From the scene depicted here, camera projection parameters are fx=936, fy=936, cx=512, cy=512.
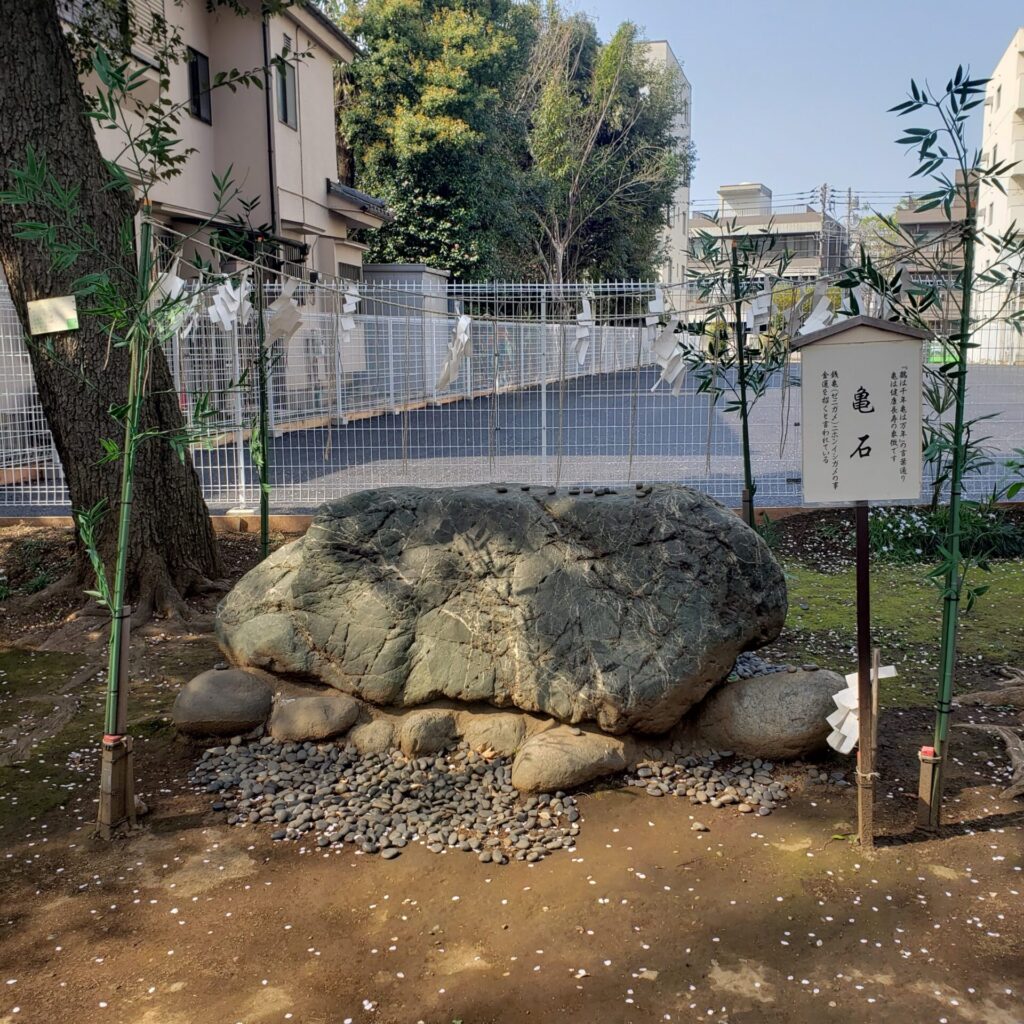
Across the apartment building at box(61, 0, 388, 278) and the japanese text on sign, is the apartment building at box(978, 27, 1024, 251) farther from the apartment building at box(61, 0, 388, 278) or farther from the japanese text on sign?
the japanese text on sign

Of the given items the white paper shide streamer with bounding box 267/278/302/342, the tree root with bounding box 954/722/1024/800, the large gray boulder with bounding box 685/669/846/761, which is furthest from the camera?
the white paper shide streamer with bounding box 267/278/302/342

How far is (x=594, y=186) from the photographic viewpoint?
84.9 ft

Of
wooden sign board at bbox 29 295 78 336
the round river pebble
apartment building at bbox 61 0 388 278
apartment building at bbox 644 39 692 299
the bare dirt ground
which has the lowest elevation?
the bare dirt ground

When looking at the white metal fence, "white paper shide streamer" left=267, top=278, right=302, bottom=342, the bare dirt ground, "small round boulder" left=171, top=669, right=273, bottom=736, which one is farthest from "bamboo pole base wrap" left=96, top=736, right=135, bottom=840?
the white metal fence

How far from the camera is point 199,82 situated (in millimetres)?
13203

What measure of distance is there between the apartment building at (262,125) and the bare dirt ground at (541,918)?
9.96m

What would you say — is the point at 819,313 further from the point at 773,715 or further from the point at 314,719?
the point at 314,719

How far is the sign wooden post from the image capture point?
9.58ft

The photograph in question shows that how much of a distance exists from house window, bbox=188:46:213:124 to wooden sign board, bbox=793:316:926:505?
11.9 meters

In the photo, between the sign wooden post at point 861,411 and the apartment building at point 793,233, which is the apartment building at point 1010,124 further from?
the sign wooden post at point 861,411

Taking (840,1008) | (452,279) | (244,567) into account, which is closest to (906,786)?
(840,1008)

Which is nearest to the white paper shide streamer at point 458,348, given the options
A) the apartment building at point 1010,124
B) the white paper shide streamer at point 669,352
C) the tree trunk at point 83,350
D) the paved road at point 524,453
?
the paved road at point 524,453

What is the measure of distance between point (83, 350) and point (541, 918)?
13.5 ft

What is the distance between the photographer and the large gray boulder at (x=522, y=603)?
3.74m
